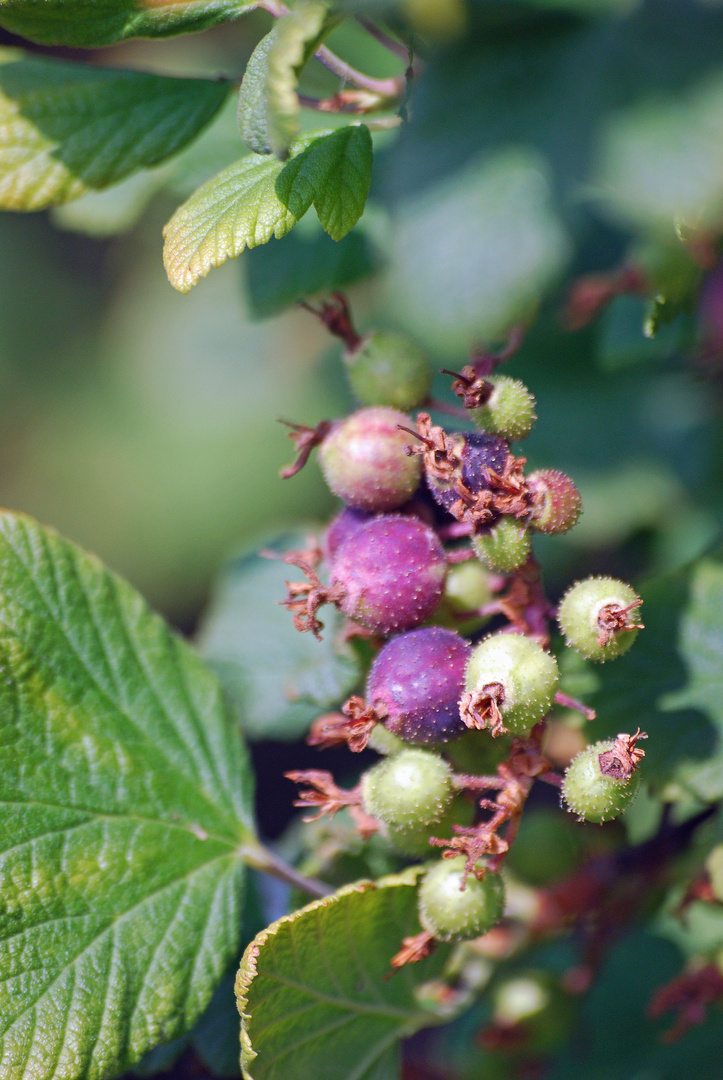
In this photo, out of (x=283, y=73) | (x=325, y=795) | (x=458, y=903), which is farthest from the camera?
(x=325, y=795)

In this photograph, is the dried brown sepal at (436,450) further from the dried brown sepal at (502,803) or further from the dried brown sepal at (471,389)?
the dried brown sepal at (502,803)

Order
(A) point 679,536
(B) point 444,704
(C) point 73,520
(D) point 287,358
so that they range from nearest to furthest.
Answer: (B) point 444,704, (A) point 679,536, (D) point 287,358, (C) point 73,520

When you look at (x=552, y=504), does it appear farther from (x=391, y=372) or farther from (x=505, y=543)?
(x=391, y=372)

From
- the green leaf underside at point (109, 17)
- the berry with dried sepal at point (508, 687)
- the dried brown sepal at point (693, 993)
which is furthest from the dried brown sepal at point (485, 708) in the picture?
the green leaf underside at point (109, 17)

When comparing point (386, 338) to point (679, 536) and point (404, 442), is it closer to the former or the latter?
point (404, 442)

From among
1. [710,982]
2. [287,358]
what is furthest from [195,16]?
[287,358]

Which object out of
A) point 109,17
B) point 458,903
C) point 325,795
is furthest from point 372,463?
point 109,17
